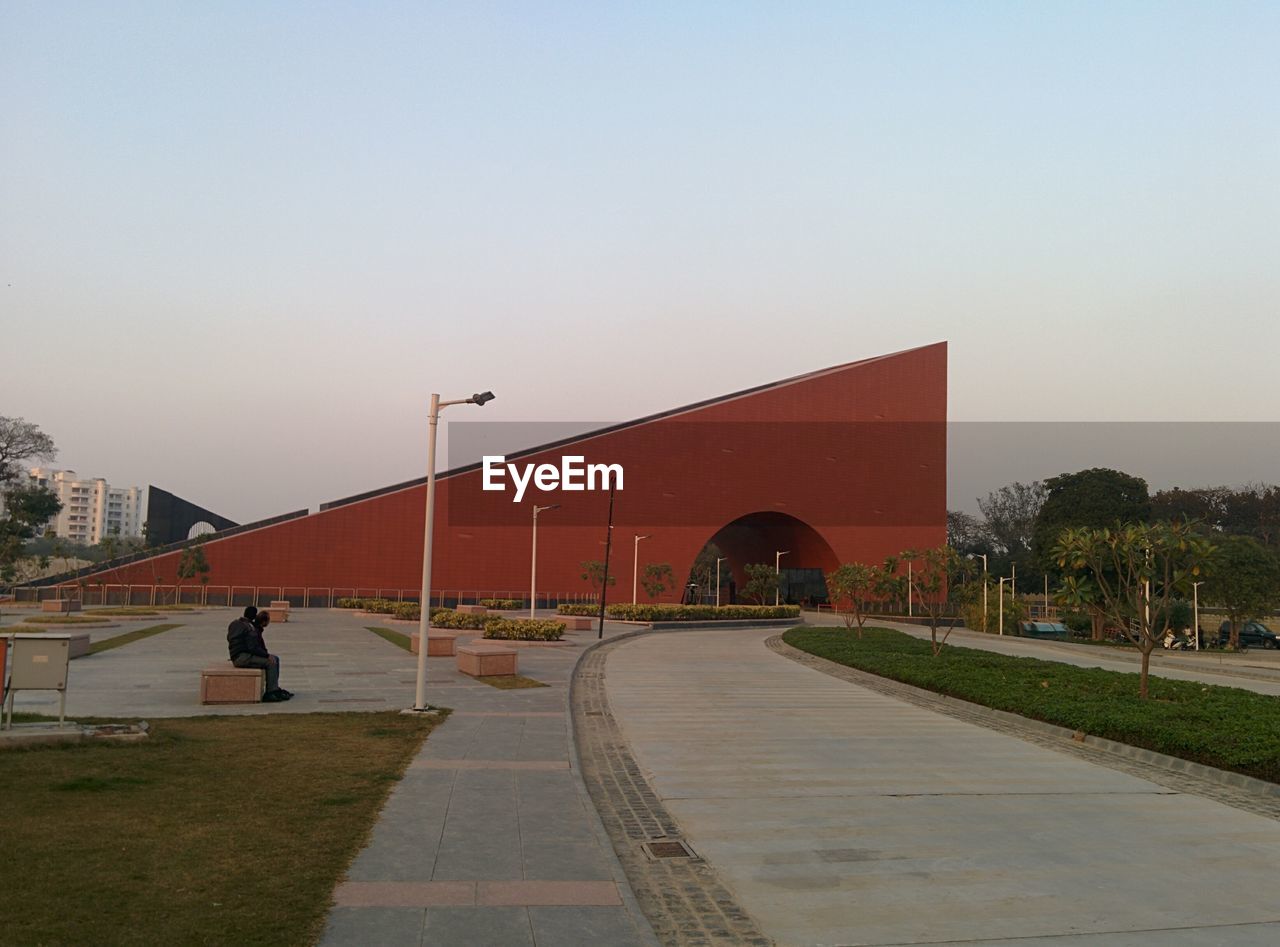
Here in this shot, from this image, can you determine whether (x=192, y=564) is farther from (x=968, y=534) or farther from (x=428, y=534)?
(x=968, y=534)

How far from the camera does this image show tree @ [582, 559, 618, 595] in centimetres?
5138

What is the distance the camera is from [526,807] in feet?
25.8

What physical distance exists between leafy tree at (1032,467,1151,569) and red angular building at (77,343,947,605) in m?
8.21

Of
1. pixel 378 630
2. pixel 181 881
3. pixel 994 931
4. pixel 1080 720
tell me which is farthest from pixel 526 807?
pixel 378 630

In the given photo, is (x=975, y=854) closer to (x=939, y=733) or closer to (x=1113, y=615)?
(x=939, y=733)

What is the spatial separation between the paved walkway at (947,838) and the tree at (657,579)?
4113 cm

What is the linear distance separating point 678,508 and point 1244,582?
28.8 meters

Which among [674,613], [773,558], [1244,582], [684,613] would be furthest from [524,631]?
[773,558]

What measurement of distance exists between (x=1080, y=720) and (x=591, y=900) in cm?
978

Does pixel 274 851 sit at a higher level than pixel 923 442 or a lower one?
lower

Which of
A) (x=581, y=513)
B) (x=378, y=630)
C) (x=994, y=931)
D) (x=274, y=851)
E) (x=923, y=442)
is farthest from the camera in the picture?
(x=923, y=442)

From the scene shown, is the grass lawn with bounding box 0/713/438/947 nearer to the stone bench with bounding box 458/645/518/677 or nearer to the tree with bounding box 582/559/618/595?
the stone bench with bounding box 458/645/518/677

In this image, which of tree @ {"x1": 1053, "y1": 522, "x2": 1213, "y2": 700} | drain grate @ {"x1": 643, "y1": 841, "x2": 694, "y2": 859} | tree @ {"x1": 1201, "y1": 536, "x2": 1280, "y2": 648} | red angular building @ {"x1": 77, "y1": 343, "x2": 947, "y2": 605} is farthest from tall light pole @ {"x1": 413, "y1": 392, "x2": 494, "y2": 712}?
tree @ {"x1": 1201, "y1": 536, "x2": 1280, "y2": 648}

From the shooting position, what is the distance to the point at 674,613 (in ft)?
141
